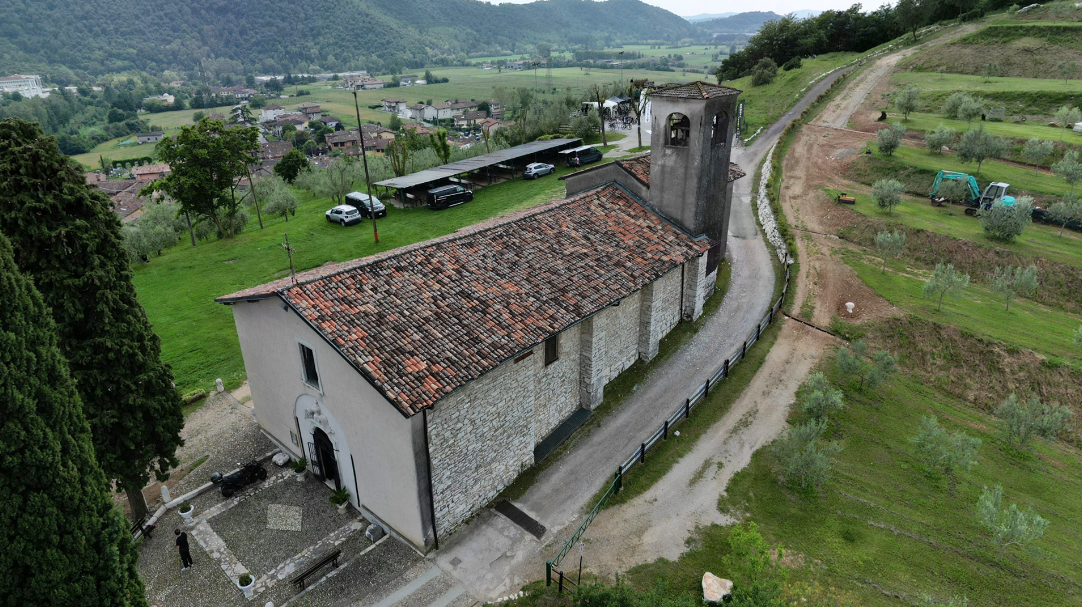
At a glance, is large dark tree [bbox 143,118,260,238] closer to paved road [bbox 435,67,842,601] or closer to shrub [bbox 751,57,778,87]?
paved road [bbox 435,67,842,601]

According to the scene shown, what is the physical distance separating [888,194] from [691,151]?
67.1ft

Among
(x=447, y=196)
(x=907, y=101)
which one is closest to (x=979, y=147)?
(x=907, y=101)

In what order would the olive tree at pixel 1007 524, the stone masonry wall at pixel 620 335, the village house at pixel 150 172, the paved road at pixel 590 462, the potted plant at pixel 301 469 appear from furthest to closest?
the village house at pixel 150 172 → the stone masonry wall at pixel 620 335 → the potted plant at pixel 301 469 → the paved road at pixel 590 462 → the olive tree at pixel 1007 524

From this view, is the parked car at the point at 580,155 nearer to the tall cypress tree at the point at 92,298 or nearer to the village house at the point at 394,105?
the tall cypress tree at the point at 92,298

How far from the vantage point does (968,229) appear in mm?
37406

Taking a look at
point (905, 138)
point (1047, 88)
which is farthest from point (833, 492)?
point (1047, 88)

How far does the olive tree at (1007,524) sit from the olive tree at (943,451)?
2495 mm

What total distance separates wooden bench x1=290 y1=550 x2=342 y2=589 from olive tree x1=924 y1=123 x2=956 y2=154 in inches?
2142

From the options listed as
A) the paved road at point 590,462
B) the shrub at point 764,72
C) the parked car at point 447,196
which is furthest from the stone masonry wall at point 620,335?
the shrub at point 764,72

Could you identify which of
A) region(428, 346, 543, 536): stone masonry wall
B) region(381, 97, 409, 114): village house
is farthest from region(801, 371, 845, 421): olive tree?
region(381, 97, 409, 114): village house

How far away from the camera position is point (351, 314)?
1688 centimetres

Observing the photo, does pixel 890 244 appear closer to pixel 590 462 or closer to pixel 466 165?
pixel 590 462

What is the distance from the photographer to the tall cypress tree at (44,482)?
993 cm

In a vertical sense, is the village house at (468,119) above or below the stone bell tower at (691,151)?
below
